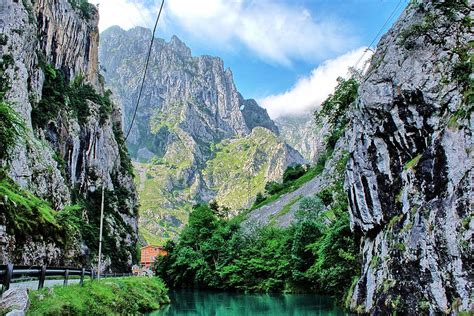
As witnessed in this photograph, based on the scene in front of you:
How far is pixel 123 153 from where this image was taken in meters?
85.6

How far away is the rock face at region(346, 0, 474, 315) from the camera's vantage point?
49.7ft

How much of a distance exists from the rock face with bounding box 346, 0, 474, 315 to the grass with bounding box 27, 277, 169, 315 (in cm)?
1268

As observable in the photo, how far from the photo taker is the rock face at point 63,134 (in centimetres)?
3035

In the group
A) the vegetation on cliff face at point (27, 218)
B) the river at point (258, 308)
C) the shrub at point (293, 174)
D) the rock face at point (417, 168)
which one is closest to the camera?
the rock face at point (417, 168)

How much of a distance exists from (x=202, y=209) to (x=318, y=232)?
25.9 metres

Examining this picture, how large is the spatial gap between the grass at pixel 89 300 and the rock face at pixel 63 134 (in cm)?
327

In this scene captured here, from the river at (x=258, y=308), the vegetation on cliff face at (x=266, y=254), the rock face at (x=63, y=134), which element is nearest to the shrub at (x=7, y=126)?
the rock face at (x=63, y=134)

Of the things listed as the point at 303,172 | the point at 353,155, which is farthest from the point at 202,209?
the point at 303,172

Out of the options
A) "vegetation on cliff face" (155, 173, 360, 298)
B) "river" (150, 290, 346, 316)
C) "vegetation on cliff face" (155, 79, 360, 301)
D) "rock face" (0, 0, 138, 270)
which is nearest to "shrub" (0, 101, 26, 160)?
"rock face" (0, 0, 138, 270)

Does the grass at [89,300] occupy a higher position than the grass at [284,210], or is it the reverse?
the grass at [284,210]

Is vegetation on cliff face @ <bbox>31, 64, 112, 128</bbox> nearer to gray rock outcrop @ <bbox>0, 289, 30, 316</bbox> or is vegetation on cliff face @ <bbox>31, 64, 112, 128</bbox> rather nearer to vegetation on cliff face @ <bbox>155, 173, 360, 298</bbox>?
vegetation on cliff face @ <bbox>155, 173, 360, 298</bbox>

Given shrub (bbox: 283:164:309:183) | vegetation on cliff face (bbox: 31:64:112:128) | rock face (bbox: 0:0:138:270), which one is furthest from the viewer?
shrub (bbox: 283:164:309:183)

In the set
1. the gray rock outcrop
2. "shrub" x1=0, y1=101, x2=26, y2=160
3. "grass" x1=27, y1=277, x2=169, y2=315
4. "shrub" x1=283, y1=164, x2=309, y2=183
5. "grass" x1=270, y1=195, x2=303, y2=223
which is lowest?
"grass" x1=27, y1=277, x2=169, y2=315

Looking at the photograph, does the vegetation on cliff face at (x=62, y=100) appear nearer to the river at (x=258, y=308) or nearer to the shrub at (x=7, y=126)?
the river at (x=258, y=308)
